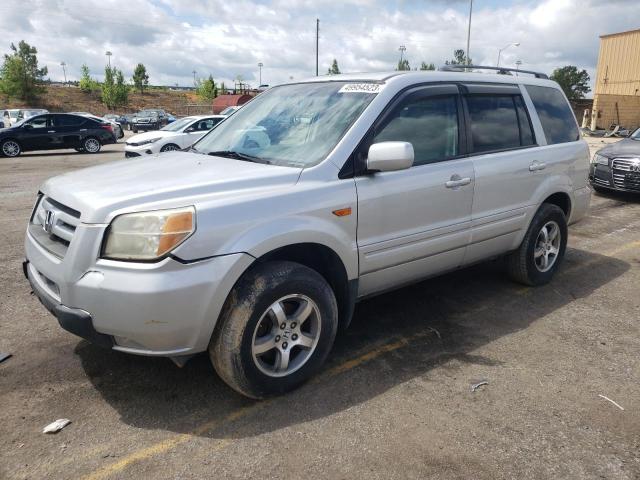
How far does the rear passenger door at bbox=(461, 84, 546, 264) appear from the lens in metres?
4.10

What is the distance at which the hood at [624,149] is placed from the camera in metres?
9.56

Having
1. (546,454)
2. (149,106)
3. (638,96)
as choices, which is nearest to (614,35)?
(638,96)

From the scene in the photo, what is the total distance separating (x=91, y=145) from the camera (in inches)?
787

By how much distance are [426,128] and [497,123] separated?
930 mm

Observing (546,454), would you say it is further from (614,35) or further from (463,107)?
(614,35)

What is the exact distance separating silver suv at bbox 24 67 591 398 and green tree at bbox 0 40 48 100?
6734cm

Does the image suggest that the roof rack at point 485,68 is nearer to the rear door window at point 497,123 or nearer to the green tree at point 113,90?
the rear door window at point 497,123

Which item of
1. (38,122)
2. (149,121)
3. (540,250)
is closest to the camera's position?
(540,250)

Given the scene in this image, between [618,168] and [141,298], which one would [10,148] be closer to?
[618,168]

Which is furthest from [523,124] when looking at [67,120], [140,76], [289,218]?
[140,76]

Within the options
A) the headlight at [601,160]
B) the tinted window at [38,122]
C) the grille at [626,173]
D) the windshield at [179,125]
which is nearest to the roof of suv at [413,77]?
the grille at [626,173]

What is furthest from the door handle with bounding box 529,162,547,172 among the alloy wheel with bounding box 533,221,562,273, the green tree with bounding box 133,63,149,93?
the green tree with bounding box 133,63,149,93

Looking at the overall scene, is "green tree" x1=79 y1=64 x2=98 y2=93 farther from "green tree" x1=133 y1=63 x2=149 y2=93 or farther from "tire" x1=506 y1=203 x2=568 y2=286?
"tire" x1=506 y1=203 x2=568 y2=286

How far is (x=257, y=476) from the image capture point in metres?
2.46
